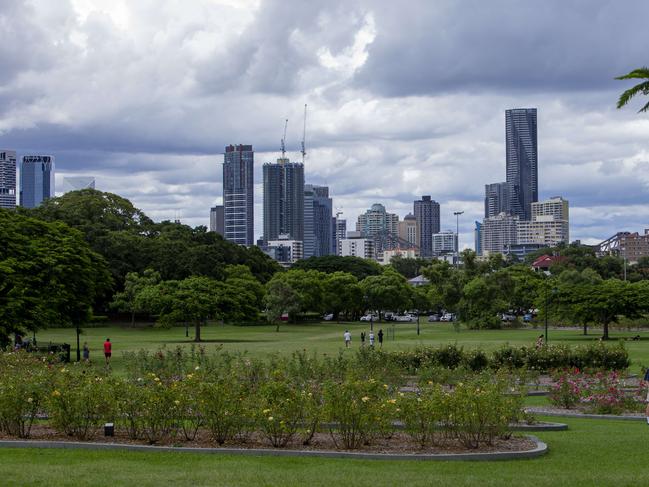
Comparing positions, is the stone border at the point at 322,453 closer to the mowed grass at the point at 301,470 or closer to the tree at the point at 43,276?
the mowed grass at the point at 301,470

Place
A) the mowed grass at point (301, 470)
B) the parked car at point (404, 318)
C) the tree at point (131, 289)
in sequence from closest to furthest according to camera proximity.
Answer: the mowed grass at point (301, 470) < the tree at point (131, 289) < the parked car at point (404, 318)

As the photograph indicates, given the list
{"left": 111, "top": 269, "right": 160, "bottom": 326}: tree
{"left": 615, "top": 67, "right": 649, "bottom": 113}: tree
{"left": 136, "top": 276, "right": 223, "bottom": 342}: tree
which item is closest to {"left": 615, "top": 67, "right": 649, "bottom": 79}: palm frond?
{"left": 615, "top": 67, "right": 649, "bottom": 113}: tree

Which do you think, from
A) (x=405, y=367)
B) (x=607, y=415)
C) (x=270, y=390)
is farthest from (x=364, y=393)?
(x=405, y=367)

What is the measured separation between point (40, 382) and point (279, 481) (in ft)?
20.2

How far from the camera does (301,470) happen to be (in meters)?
13.0

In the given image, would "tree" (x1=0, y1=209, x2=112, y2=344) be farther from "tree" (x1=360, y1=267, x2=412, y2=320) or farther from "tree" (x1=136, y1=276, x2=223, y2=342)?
"tree" (x1=360, y1=267, x2=412, y2=320)

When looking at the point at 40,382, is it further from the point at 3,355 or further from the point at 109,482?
the point at 3,355

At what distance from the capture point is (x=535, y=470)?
43.9ft

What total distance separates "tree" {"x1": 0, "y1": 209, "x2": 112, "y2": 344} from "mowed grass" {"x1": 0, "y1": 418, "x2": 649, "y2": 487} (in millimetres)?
25575

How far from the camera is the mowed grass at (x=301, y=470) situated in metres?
12.2

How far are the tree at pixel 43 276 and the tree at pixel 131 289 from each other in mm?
36136

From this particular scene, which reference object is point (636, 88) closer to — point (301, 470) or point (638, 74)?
point (638, 74)

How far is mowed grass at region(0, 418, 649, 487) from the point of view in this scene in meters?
12.2

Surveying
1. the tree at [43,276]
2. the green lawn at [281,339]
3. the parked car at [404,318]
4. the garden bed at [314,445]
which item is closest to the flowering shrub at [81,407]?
the garden bed at [314,445]
